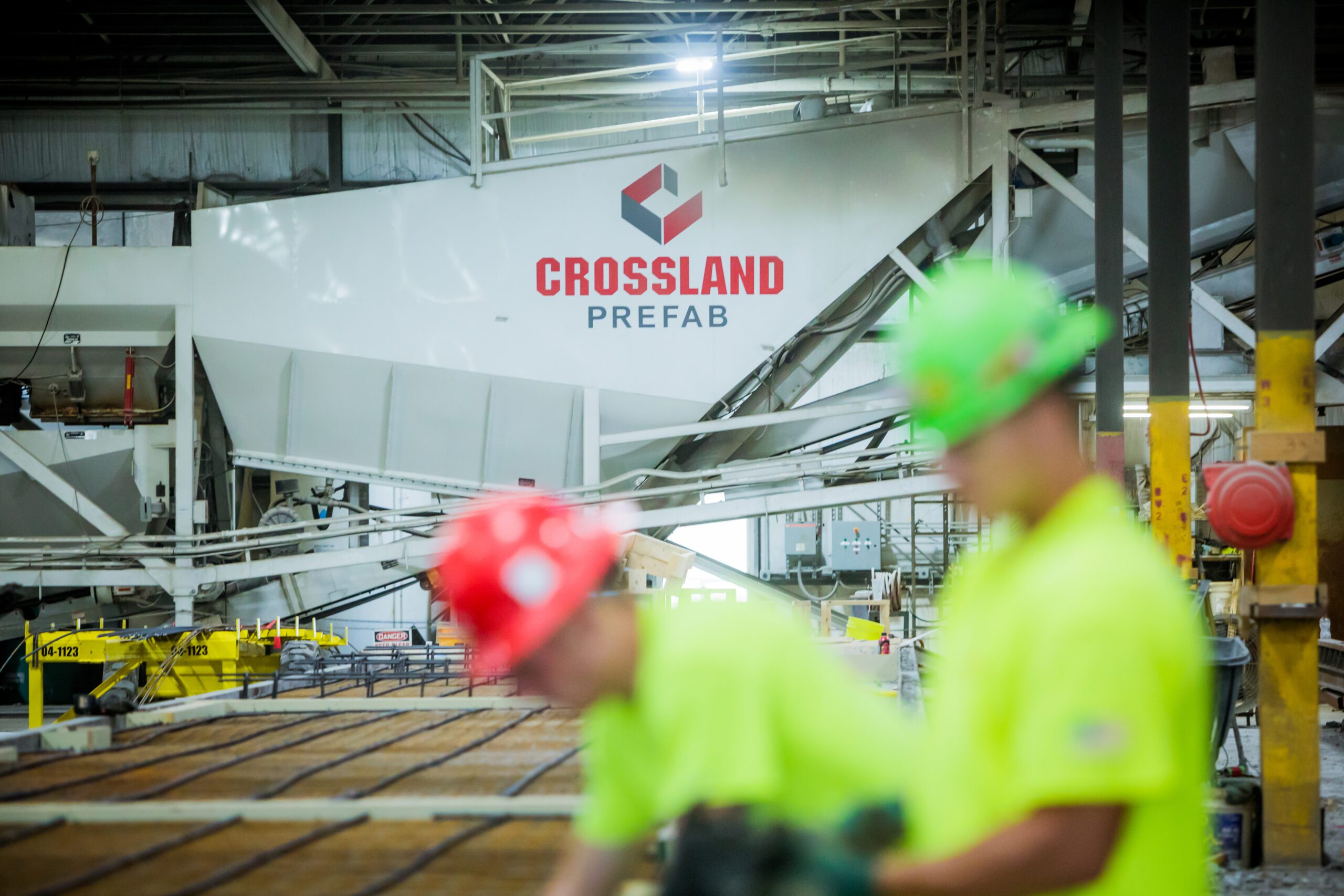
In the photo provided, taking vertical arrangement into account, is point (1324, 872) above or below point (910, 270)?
below

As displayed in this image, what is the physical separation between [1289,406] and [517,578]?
5.29 m

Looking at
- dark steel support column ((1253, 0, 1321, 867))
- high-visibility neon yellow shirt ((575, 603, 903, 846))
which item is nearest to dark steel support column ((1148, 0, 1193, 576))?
dark steel support column ((1253, 0, 1321, 867))

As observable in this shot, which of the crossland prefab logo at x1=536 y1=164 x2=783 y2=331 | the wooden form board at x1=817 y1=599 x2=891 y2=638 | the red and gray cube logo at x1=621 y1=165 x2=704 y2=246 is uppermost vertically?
the red and gray cube logo at x1=621 y1=165 x2=704 y2=246

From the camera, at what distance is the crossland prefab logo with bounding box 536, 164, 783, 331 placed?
10820 millimetres

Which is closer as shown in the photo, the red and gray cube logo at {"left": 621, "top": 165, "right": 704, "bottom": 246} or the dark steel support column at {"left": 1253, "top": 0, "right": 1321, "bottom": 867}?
the dark steel support column at {"left": 1253, "top": 0, "right": 1321, "bottom": 867}

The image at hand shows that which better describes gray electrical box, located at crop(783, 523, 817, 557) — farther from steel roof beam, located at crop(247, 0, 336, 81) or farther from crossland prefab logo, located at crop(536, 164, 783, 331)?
steel roof beam, located at crop(247, 0, 336, 81)

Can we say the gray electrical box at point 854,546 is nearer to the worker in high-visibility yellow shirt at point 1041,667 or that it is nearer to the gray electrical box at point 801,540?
the gray electrical box at point 801,540

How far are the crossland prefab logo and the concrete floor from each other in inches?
217

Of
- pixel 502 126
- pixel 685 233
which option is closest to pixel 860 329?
pixel 685 233

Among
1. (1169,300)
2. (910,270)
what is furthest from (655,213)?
(1169,300)

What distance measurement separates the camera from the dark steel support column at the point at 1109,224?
9.16 meters

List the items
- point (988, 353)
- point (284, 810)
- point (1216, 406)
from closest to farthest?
point (988, 353), point (284, 810), point (1216, 406)

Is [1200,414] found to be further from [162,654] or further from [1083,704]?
[1083,704]

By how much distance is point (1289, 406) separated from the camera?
18.9 feet
